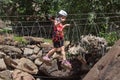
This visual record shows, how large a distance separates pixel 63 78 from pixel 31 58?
0.83 metres

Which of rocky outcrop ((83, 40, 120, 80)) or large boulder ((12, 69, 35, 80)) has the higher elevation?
rocky outcrop ((83, 40, 120, 80))

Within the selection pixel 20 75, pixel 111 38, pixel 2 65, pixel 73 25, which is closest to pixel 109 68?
pixel 111 38

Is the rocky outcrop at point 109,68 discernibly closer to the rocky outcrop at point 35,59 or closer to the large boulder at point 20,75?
the rocky outcrop at point 35,59

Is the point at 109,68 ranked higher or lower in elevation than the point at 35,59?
higher

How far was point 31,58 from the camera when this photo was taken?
35.2 ft

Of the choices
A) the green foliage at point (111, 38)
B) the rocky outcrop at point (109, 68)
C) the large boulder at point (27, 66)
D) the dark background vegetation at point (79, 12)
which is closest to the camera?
the rocky outcrop at point (109, 68)

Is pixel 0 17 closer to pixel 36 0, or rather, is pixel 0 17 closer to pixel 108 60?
pixel 36 0

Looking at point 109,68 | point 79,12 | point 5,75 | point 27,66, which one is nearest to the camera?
point 109,68

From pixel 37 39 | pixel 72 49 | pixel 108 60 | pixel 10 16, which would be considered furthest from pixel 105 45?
pixel 10 16

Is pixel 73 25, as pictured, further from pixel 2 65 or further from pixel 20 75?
pixel 2 65

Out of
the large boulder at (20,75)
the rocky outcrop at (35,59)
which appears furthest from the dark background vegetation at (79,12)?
the large boulder at (20,75)

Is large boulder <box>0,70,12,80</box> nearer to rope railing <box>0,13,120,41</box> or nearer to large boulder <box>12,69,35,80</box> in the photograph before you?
large boulder <box>12,69,35,80</box>

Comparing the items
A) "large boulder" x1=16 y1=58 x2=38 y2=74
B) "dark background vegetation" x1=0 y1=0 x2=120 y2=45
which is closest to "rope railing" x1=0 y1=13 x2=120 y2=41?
"dark background vegetation" x1=0 y1=0 x2=120 y2=45

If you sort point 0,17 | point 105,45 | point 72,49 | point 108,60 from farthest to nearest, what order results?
1. point 0,17
2. point 72,49
3. point 105,45
4. point 108,60
